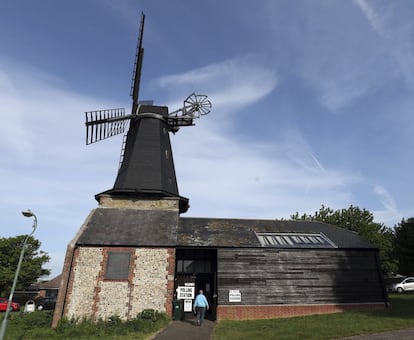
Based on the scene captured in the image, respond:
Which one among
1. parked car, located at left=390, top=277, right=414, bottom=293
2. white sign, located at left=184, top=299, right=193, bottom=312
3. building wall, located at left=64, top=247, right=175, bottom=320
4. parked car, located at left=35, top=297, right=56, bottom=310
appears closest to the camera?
building wall, located at left=64, top=247, right=175, bottom=320

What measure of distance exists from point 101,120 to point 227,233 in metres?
14.9

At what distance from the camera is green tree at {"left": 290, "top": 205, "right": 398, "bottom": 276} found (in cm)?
3569

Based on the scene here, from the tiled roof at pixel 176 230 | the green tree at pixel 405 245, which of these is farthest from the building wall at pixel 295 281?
the green tree at pixel 405 245

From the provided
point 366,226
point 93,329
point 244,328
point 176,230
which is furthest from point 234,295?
point 366,226

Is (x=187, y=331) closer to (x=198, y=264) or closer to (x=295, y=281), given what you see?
(x=198, y=264)

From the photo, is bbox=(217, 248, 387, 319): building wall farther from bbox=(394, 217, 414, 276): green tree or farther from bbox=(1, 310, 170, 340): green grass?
bbox=(394, 217, 414, 276): green tree

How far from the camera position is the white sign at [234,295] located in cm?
1564

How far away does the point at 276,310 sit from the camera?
51.5 feet

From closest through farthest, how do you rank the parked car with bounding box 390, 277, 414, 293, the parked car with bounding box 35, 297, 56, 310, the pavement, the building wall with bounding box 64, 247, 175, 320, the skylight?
the pavement, the building wall with bounding box 64, 247, 175, 320, the skylight, the parked car with bounding box 390, 277, 414, 293, the parked car with bounding box 35, 297, 56, 310

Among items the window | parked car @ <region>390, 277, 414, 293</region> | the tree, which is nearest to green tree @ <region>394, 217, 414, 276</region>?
parked car @ <region>390, 277, 414, 293</region>

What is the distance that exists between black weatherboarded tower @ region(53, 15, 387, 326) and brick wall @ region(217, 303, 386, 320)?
0.17ft

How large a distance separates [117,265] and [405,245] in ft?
77.3

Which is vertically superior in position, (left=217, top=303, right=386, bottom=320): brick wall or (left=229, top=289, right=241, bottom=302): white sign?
(left=229, top=289, right=241, bottom=302): white sign

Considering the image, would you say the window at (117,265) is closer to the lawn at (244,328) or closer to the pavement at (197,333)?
the lawn at (244,328)
